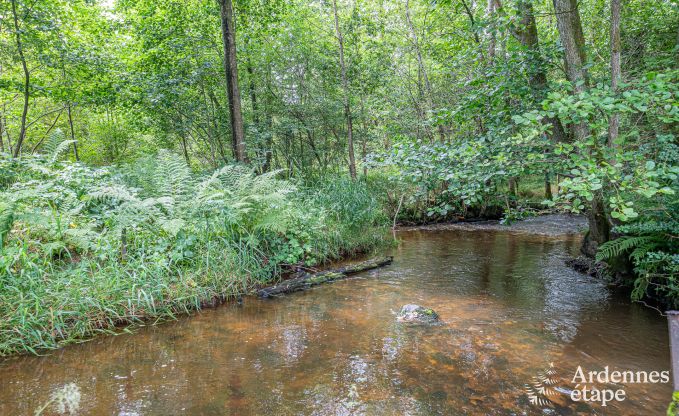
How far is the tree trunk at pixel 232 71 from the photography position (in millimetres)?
7711

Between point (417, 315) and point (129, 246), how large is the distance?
159 inches

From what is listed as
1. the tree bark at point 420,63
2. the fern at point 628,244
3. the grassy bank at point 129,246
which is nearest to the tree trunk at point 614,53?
the fern at point 628,244

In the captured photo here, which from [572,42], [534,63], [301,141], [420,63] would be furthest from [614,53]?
[420,63]

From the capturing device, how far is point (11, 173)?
6336 millimetres

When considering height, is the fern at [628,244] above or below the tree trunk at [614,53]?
below

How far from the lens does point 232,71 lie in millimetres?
7824

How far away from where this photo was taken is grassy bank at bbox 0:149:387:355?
406cm

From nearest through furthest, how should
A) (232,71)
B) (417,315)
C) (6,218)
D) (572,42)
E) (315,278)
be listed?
(6,218), (417,315), (572,42), (315,278), (232,71)

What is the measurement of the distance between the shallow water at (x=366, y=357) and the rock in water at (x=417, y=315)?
172mm

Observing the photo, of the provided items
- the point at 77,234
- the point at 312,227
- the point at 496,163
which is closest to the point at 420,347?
the point at 496,163

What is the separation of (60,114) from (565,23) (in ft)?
49.5

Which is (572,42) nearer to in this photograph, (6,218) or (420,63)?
(6,218)

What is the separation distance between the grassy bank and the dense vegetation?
0.10 feet

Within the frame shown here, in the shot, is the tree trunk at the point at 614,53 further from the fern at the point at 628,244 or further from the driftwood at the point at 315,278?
the driftwood at the point at 315,278
